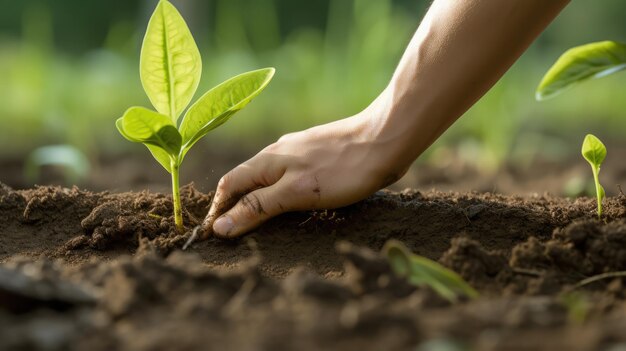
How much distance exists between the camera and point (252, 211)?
1.66 meters

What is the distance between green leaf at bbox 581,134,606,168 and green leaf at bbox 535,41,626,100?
0.14 metres

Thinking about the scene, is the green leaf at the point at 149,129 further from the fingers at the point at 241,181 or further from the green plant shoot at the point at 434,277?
the green plant shoot at the point at 434,277

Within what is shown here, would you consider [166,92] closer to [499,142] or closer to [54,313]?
[54,313]

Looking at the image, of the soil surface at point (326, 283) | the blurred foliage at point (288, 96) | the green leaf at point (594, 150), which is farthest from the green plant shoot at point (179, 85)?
the blurred foliage at point (288, 96)

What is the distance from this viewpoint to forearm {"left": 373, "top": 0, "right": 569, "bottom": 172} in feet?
4.69

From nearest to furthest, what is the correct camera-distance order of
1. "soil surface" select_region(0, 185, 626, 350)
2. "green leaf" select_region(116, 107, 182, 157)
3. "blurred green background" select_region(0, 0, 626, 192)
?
"soil surface" select_region(0, 185, 626, 350), "green leaf" select_region(116, 107, 182, 157), "blurred green background" select_region(0, 0, 626, 192)

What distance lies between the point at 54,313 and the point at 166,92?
0.74 metres

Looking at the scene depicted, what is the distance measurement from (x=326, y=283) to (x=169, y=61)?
2.55 ft

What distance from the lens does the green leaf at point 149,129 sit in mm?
1410

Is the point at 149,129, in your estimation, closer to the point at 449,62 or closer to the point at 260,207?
the point at 260,207

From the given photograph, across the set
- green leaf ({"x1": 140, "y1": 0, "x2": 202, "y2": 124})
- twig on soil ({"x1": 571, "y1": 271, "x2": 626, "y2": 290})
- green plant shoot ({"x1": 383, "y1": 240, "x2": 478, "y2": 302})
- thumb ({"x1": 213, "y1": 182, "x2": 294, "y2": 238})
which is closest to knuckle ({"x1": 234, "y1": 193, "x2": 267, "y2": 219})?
thumb ({"x1": 213, "y1": 182, "x2": 294, "y2": 238})

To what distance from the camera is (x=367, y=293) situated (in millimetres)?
1064

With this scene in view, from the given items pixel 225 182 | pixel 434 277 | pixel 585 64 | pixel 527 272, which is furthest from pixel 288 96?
pixel 434 277

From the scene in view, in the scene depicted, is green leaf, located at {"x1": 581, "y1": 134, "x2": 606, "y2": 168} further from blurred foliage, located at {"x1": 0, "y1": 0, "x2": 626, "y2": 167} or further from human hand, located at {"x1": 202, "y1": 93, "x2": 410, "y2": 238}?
blurred foliage, located at {"x1": 0, "y1": 0, "x2": 626, "y2": 167}
